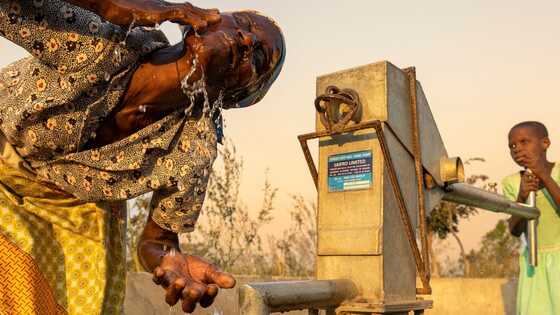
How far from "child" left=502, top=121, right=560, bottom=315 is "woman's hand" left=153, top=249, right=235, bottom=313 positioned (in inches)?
98.2

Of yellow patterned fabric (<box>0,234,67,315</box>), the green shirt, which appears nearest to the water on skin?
yellow patterned fabric (<box>0,234,67,315</box>)

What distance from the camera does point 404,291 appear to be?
228 cm

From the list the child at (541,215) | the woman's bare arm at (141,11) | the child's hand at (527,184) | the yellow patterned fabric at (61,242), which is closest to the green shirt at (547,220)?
the child at (541,215)

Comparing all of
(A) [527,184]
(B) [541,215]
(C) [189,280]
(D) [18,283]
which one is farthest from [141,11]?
(B) [541,215]

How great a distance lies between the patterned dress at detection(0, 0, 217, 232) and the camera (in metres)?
1.37

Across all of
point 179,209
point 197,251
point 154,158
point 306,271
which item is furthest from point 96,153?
point 306,271

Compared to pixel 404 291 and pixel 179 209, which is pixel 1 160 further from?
pixel 404 291

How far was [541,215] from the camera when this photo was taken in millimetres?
3682

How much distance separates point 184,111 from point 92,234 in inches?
15.7

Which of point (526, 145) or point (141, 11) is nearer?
point (141, 11)

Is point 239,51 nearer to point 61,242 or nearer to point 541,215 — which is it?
point 61,242

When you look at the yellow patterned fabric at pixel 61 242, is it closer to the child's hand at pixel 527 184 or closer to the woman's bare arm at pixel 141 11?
the woman's bare arm at pixel 141 11

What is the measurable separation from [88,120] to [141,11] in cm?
31

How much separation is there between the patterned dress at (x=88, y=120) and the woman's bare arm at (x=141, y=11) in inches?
2.6
